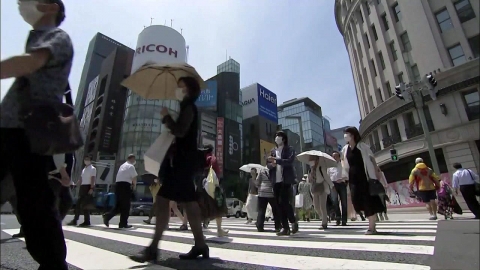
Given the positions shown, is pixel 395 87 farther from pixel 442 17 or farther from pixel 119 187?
pixel 119 187

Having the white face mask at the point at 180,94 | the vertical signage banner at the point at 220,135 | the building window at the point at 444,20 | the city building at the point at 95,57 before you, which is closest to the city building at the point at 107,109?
the vertical signage banner at the point at 220,135

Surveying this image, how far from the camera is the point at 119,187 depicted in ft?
18.9

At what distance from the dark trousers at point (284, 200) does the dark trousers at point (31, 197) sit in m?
Answer: 3.52

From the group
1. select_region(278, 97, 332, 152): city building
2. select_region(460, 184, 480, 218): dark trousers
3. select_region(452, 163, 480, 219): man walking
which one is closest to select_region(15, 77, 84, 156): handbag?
select_region(452, 163, 480, 219): man walking

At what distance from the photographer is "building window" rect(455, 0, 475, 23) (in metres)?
0.92

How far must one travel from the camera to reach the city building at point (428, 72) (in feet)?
3.00

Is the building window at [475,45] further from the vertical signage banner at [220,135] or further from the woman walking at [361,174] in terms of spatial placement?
the vertical signage banner at [220,135]

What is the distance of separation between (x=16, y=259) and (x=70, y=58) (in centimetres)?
194

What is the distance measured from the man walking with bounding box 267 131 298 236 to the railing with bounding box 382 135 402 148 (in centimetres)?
306

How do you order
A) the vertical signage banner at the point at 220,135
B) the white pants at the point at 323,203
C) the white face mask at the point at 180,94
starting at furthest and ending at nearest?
the vertical signage banner at the point at 220,135, the white pants at the point at 323,203, the white face mask at the point at 180,94

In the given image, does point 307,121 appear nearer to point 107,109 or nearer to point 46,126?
point 107,109

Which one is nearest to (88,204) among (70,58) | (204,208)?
(204,208)

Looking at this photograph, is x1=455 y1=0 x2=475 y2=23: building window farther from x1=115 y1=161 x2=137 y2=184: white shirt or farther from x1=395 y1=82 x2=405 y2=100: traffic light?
x1=115 y1=161 x2=137 y2=184: white shirt

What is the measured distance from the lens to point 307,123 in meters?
76.4
